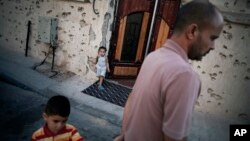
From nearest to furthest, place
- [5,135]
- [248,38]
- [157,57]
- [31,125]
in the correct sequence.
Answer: [157,57]
[5,135]
[31,125]
[248,38]

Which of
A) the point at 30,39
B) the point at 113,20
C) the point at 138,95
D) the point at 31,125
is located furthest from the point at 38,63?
the point at 138,95

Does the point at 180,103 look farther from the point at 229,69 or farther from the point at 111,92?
the point at 111,92

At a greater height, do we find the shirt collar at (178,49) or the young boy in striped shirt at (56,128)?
the shirt collar at (178,49)

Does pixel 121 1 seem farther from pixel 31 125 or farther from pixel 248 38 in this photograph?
pixel 31 125

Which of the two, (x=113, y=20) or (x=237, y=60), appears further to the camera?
(x=113, y=20)

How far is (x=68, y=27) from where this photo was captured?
7.46m

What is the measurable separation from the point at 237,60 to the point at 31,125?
14.5ft

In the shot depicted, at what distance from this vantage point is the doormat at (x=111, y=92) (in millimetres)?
6552

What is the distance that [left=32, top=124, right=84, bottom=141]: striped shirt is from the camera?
2.74 meters

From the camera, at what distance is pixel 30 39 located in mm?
8172

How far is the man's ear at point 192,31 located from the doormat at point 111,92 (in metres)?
4.74

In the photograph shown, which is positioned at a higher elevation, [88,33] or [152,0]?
[152,0]

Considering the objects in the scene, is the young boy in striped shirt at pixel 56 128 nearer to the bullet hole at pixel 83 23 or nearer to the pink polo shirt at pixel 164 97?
the pink polo shirt at pixel 164 97

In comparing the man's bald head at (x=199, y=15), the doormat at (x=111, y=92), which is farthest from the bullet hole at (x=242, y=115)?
the man's bald head at (x=199, y=15)
